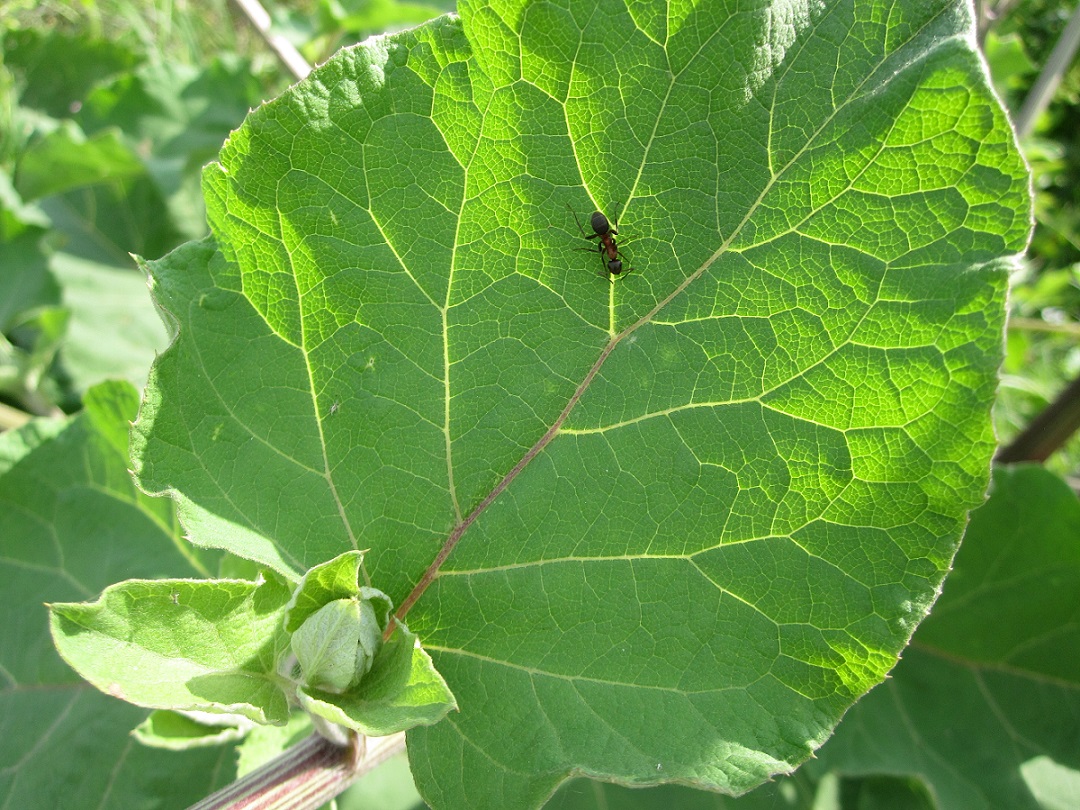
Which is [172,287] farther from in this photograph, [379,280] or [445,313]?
[445,313]

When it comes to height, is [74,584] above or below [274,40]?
below

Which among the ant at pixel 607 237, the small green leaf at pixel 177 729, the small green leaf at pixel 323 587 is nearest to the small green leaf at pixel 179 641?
the small green leaf at pixel 323 587

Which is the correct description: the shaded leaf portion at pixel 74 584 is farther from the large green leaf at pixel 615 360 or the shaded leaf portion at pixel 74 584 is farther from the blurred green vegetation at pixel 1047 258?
the blurred green vegetation at pixel 1047 258

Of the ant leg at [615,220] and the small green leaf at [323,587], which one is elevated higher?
the ant leg at [615,220]

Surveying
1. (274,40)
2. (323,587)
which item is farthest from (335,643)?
(274,40)

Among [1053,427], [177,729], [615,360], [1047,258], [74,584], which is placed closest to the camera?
[615,360]

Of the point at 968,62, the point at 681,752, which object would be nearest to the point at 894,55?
the point at 968,62

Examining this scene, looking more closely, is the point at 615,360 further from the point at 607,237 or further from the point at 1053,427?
the point at 1053,427
